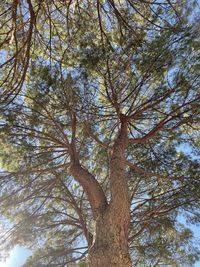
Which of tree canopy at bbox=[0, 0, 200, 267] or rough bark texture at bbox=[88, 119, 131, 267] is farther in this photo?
tree canopy at bbox=[0, 0, 200, 267]

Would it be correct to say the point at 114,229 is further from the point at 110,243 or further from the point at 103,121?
the point at 103,121

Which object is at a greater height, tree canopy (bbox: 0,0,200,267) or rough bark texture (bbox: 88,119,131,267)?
tree canopy (bbox: 0,0,200,267)

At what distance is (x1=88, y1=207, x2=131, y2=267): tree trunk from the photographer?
118 inches

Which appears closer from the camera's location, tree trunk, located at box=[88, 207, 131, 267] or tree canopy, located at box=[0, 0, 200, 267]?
tree trunk, located at box=[88, 207, 131, 267]

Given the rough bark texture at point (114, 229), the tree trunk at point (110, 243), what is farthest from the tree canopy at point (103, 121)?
the tree trunk at point (110, 243)

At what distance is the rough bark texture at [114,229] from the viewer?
3.02m

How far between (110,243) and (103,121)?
2175mm

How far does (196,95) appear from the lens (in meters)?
4.46

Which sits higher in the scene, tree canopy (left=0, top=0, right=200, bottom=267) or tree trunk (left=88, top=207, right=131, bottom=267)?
tree canopy (left=0, top=0, right=200, bottom=267)

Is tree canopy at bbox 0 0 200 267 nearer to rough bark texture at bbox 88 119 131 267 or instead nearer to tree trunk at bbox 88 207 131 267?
rough bark texture at bbox 88 119 131 267

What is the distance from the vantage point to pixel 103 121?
498 centimetres

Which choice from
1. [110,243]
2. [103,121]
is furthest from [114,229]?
[103,121]

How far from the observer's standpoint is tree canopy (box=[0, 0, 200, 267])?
4.13 metres

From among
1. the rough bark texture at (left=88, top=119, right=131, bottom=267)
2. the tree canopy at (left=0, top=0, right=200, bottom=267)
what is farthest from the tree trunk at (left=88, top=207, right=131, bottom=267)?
the tree canopy at (left=0, top=0, right=200, bottom=267)
